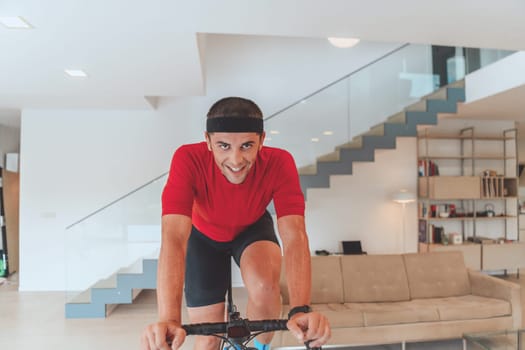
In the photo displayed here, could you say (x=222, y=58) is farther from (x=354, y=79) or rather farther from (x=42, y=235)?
(x=42, y=235)

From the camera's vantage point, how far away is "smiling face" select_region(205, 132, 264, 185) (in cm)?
111

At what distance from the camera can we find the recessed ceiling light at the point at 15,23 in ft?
8.59

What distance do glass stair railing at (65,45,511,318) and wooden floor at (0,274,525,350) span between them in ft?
0.80

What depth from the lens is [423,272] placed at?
12.7ft

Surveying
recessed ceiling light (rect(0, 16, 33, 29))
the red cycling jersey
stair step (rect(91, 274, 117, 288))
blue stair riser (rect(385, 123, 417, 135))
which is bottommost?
stair step (rect(91, 274, 117, 288))

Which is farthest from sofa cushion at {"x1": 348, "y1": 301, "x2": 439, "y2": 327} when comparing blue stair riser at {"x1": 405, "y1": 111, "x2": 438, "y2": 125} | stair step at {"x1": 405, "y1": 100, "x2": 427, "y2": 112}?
stair step at {"x1": 405, "y1": 100, "x2": 427, "y2": 112}

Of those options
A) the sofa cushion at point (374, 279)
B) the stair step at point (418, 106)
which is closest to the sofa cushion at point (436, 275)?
the sofa cushion at point (374, 279)

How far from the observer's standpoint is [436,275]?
3881 mm

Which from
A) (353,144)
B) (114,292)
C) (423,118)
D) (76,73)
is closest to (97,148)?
(76,73)

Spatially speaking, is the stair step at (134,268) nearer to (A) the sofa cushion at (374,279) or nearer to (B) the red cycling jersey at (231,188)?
(A) the sofa cushion at (374,279)

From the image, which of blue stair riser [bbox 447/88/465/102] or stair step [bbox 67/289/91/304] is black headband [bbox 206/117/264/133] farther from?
blue stair riser [bbox 447/88/465/102]

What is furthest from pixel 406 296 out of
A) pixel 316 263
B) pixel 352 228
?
pixel 352 228

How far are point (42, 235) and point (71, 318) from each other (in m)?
2.02

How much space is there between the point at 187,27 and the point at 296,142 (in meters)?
2.76
